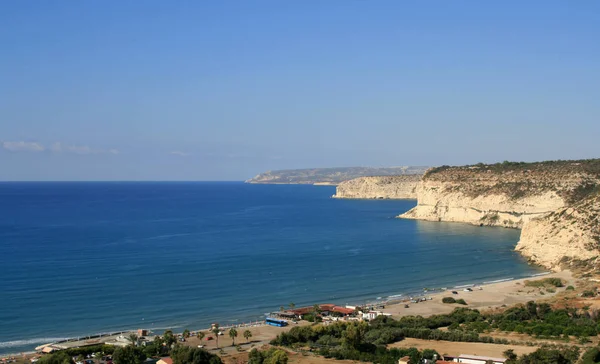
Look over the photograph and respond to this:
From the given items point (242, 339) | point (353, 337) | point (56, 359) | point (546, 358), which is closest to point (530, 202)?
point (242, 339)

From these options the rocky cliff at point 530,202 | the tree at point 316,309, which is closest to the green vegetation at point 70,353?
the tree at point 316,309

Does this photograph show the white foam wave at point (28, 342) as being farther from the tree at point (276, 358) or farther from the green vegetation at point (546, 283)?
the green vegetation at point (546, 283)

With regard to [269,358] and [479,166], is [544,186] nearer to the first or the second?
[479,166]

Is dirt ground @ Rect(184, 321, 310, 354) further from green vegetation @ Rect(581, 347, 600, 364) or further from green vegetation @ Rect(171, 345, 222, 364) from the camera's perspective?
green vegetation @ Rect(581, 347, 600, 364)

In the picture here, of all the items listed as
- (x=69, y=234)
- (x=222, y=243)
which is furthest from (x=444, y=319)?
(x=69, y=234)

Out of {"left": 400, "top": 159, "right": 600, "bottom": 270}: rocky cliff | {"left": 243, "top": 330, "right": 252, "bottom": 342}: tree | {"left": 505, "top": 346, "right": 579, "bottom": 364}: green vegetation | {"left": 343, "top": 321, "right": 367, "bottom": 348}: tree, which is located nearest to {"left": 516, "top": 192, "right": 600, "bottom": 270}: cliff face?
{"left": 400, "top": 159, "right": 600, "bottom": 270}: rocky cliff
